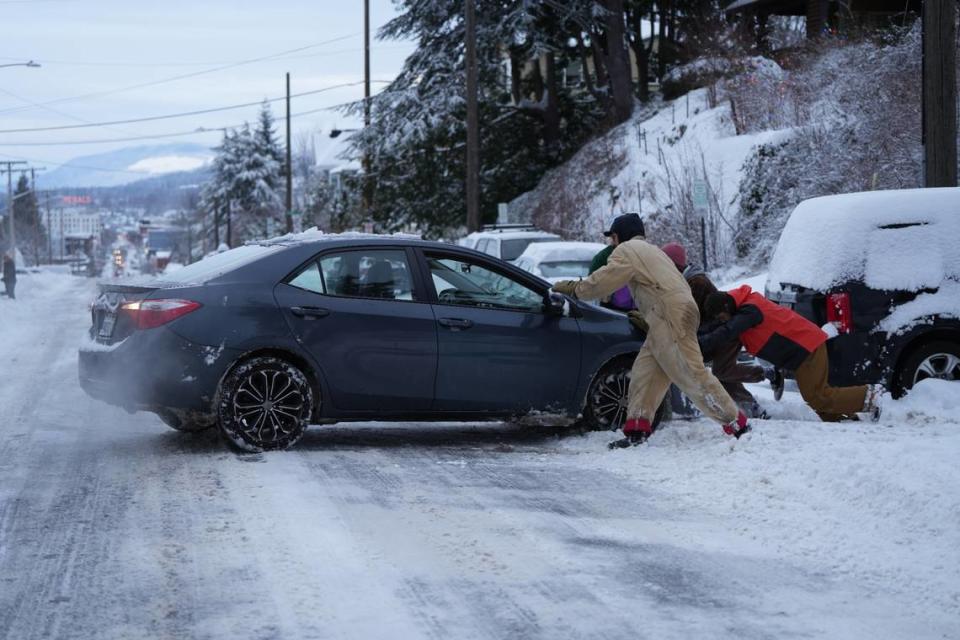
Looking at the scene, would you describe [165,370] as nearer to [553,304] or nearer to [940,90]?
[553,304]

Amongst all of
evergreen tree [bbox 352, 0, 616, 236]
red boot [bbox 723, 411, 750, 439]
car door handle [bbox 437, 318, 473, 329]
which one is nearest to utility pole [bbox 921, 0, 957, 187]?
red boot [bbox 723, 411, 750, 439]

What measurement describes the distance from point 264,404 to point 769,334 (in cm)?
411

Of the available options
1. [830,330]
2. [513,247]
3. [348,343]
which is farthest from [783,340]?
[513,247]

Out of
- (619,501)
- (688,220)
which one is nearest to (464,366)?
(619,501)

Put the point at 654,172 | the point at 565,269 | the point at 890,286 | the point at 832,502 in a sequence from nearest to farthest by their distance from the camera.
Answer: the point at 832,502 → the point at 890,286 → the point at 565,269 → the point at 654,172

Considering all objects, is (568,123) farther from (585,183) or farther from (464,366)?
(464,366)

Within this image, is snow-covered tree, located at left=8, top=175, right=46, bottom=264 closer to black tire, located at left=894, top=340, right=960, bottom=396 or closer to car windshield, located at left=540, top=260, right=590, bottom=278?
car windshield, located at left=540, top=260, right=590, bottom=278

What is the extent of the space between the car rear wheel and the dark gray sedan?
2.50 meters

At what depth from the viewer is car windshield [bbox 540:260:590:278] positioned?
20.5 m

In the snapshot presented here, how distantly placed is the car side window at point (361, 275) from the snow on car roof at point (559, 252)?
1120 cm

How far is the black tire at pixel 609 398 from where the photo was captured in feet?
33.0

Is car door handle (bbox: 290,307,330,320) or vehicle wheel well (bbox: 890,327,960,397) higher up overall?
car door handle (bbox: 290,307,330,320)

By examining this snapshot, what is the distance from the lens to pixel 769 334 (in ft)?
34.0

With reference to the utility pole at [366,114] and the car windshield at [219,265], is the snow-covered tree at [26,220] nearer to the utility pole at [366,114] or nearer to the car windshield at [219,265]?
the utility pole at [366,114]
